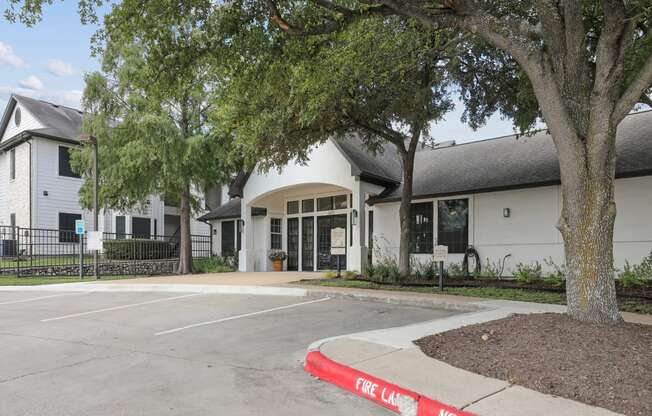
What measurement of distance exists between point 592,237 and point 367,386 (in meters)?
3.47

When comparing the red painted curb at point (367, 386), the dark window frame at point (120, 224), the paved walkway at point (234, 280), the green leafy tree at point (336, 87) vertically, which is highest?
the green leafy tree at point (336, 87)

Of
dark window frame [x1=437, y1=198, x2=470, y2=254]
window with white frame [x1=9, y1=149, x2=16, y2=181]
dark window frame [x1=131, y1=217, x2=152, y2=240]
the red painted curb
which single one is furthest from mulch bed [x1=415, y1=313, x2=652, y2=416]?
window with white frame [x1=9, y1=149, x2=16, y2=181]

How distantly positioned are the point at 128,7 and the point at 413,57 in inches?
224

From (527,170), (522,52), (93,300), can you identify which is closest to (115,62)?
(93,300)

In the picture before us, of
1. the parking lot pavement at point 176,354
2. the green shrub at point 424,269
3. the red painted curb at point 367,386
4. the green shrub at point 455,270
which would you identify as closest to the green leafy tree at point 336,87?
the green shrub at point 424,269

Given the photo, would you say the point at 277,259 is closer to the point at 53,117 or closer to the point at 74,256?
the point at 74,256

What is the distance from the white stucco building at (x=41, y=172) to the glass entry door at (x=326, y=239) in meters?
8.72

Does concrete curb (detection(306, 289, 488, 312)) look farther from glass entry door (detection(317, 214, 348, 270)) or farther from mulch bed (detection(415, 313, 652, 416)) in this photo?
glass entry door (detection(317, 214, 348, 270))

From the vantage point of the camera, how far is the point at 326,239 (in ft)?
67.9

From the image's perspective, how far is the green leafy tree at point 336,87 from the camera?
9.64 m

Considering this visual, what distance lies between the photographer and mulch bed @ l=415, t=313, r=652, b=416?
436cm

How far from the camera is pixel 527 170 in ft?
50.3

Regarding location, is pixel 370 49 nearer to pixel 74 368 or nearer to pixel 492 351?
pixel 492 351

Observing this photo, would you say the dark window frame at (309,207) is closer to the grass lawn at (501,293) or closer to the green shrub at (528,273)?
the grass lawn at (501,293)
